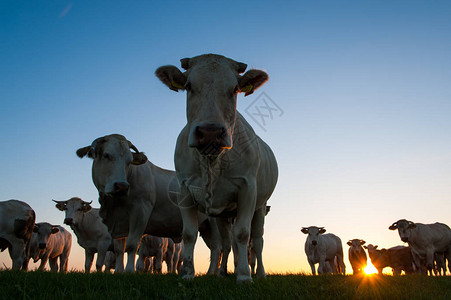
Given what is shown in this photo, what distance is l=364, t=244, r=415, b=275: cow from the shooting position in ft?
84.2

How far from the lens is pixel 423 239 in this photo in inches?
808

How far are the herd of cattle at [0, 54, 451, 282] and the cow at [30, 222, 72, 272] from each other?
5cm

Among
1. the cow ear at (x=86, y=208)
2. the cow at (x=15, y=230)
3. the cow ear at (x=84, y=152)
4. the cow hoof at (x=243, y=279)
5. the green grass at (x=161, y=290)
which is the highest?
the cow ear at (x=84, y=152)

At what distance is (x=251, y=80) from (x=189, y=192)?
1767 mm

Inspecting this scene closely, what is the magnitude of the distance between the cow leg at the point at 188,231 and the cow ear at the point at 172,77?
138 cm

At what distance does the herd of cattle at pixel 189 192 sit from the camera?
5.03 metres

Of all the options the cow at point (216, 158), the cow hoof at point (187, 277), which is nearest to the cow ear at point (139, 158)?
the cow at point (216, 158)

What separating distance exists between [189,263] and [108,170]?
161 inches

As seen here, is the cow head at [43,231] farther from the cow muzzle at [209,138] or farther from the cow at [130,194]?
the cow muzzle at [209,138]

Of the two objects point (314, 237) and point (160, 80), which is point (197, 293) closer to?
point (160, 80)

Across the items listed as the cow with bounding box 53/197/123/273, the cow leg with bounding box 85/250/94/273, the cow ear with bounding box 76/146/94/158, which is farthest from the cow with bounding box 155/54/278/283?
the cow with bounding box 53/197/123/273

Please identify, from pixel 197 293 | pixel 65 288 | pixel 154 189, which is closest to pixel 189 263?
pixel 197 293

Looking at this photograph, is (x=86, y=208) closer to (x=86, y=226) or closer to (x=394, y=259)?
(x=86, y=226)

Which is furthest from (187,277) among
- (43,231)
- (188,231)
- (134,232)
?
(43,231)
